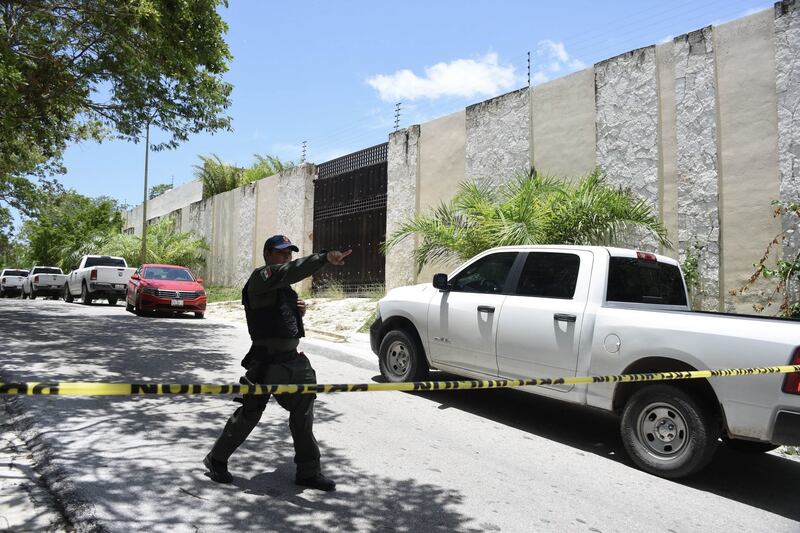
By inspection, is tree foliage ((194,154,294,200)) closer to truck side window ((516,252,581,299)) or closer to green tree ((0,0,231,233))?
green tree ((0,0,231,233))

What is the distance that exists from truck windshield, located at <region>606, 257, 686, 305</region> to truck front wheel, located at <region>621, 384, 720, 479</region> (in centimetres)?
105

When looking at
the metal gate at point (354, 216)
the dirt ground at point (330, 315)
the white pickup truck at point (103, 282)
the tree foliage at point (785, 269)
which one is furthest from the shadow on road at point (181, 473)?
the white pickup truck at point (103, 282)

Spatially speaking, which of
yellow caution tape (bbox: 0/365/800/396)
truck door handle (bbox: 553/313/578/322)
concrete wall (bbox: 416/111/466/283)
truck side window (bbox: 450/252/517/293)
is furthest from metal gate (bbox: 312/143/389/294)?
yellow caution tape (bbox: 0/365/800/396)

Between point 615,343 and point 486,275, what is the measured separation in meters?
1.73

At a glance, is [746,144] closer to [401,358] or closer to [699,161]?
[699,161]

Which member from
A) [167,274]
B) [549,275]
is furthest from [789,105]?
[167,274]

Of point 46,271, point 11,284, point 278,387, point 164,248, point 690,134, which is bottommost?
point 278,387

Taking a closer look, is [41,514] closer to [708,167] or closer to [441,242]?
[441,242]

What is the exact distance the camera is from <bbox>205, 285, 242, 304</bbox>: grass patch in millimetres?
24594

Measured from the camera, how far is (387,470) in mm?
4406

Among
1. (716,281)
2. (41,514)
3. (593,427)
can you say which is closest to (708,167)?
(716,281)

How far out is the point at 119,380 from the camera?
6.95 metres

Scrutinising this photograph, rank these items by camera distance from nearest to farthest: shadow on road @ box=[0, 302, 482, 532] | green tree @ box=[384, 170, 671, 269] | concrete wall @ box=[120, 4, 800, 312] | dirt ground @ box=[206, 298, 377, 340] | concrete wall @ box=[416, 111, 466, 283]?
shadow on road @ box=[0, 302, 482, 532] < concrete wall @ box=[120, 4, 800, 312] < green tree @ box=[384, 170, 671, 269] < dirt ground @ box=[206, 298, 377, 340] < concrete wall @ box=[416, 111, 466, 283]

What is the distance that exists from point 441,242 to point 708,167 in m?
4.94
